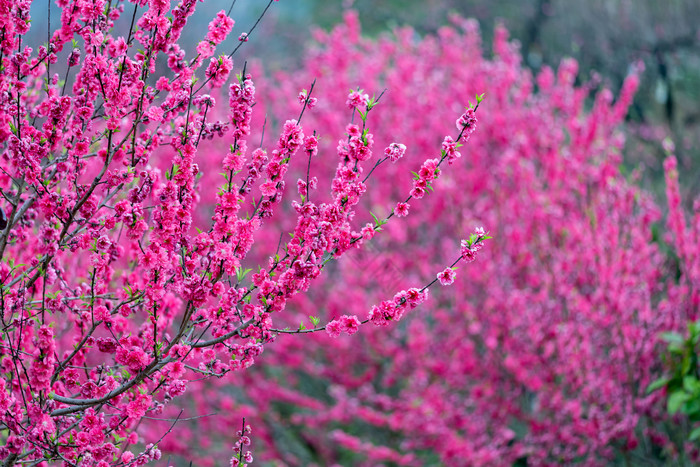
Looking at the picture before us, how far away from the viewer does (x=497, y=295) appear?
6828 mm

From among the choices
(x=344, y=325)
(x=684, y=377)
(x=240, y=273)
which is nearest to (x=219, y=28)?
(x=240, y=273)

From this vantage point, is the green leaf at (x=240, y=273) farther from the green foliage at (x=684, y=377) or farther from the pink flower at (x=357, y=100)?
the green foliage at (x=684, y=377)

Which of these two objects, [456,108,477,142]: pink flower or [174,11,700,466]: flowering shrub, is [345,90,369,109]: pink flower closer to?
[456,108,477,142]: pink flower

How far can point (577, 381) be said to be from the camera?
6145 millimetres

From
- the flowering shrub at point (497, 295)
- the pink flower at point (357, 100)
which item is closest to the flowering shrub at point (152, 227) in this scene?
the pink flower at point (357, 100)

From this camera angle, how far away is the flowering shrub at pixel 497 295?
19.2ft

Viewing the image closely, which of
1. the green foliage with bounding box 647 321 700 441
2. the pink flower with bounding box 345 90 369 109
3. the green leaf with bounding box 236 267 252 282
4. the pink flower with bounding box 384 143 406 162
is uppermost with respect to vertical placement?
the pink flower with bounding box 345 90 369 109

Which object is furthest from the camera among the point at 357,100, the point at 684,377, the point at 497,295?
the point at 497,295

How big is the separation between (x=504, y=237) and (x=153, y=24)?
5604mm

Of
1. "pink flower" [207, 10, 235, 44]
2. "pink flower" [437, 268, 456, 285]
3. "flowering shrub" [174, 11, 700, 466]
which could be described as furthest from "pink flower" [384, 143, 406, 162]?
"flowering shrub" [174, 11, 700, 466]

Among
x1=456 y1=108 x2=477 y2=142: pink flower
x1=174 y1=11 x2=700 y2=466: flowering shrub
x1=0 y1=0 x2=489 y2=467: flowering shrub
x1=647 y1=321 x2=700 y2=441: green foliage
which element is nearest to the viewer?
x1=0 y1=0 x2=489 y2=467: flowering shrub

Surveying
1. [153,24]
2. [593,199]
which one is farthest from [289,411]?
[153,24]

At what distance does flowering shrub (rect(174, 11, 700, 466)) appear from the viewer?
586cm

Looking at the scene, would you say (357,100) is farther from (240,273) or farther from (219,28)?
(240,273)
